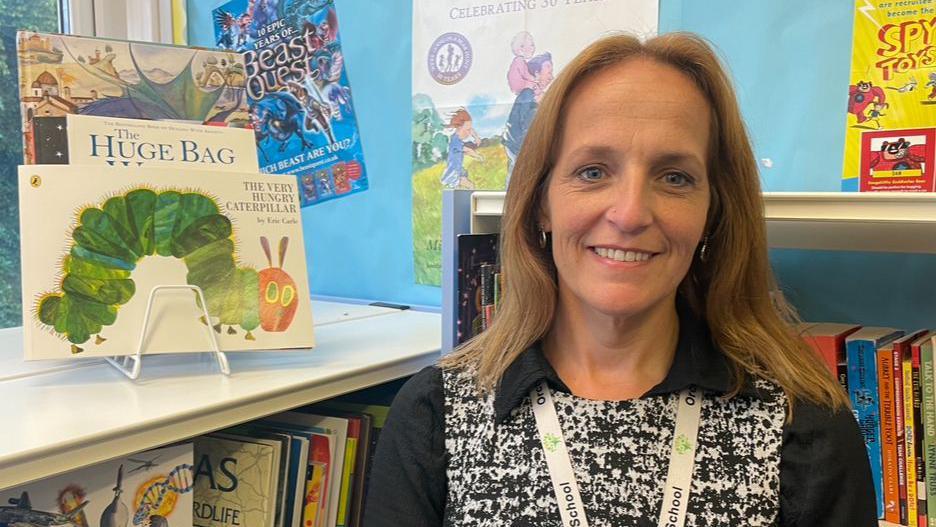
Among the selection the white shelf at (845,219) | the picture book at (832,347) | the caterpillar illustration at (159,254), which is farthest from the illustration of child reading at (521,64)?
the picture book at (832,347)

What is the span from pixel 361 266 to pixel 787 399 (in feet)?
4.10

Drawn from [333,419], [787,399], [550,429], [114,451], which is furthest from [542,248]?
[114,451]

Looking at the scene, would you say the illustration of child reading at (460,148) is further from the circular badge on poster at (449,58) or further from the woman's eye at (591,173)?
the woman's eye at (591,173)

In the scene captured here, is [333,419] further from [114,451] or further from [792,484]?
[792,484]

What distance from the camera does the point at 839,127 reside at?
4.37ft

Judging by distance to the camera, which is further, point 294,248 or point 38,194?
point 294,248

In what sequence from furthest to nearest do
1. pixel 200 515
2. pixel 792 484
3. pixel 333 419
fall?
pixel 333 419 < pixel 200 515 < pixel 792 484

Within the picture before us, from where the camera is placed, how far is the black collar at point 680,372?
940 millimetres

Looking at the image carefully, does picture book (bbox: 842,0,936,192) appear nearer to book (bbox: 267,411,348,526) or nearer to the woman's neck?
the woman's neck

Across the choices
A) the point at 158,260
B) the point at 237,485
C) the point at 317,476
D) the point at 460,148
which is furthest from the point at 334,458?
the point at 460,148

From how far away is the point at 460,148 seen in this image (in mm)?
1753

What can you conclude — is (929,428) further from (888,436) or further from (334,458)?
(334,458)

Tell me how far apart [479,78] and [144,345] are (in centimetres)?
96

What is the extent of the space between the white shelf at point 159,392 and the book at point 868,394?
2.24 ft
